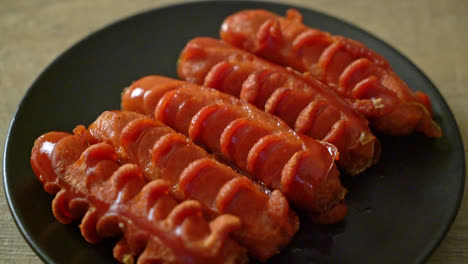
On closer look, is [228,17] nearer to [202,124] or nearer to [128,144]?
[202,124]

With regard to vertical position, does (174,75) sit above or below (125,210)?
above

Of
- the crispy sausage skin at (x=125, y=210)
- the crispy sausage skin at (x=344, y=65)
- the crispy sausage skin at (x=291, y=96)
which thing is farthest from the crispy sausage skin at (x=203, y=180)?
the crispy sausage skin at (x=344, y=65)

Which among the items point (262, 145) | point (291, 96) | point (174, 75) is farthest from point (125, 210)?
point (174, 75)

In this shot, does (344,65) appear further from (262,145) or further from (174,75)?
(174,75)

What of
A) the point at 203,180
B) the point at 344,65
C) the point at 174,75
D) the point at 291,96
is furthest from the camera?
the point at 174,75

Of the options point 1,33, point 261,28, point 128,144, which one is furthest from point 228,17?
point 1,33

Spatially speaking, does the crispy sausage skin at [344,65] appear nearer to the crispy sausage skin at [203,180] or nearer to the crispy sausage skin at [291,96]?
the crispy sausage skin at [291,96]
